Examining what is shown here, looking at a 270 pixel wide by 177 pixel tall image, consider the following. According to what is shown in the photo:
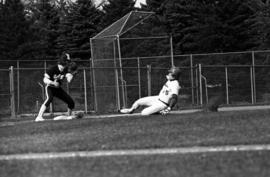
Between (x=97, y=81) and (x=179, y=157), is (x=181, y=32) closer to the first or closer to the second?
(x=97, y=81)

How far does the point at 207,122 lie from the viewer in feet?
35.1

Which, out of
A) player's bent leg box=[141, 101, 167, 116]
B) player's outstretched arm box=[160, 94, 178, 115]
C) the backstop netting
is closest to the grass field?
player's outstretched arm box=[160, 94, 178, 115]

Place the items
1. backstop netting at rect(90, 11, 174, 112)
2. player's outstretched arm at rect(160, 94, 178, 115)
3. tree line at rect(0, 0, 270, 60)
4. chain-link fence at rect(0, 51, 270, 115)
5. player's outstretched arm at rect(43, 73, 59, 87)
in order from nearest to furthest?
1. player's outstretched arm at rect(160, 94, 178, 115)
2. player's outstretched arm at rect(43, 73, 59, 87)
3. backstop netting at rect(90, 11, 174, 112)
4. chain-link fence at rect(0, 51, 270, 115)
5. tree line at rect(0, 0, 270, 60)

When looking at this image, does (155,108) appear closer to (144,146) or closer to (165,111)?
(165,111)

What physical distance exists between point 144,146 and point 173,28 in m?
38.4

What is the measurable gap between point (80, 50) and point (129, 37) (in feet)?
83.8

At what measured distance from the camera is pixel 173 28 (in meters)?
45.7

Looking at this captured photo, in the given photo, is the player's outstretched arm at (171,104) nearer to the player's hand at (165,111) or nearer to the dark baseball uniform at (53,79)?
the player's hand at (165,111)

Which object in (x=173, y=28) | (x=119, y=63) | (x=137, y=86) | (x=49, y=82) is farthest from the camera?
(x=173, y=28)

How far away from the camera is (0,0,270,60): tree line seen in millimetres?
42656

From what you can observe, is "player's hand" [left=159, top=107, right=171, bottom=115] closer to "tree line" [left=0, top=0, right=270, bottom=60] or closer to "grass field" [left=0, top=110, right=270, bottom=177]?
"grass field" [left=0, top=110, right=270, bottom=177]

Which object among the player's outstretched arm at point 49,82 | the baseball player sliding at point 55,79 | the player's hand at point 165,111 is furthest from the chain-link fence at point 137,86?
the player's hand at point 165,111

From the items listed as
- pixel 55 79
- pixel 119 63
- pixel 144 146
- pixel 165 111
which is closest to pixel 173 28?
pixel 119 63

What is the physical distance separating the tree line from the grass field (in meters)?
27.3
